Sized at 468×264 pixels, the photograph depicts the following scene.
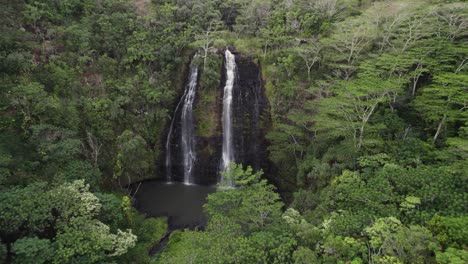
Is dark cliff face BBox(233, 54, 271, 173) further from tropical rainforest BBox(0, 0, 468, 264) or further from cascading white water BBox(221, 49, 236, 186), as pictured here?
tropical rainforest BBox(0, 0, 468, 264)

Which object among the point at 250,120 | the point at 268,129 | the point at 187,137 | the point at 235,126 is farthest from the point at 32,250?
the point at 268,129

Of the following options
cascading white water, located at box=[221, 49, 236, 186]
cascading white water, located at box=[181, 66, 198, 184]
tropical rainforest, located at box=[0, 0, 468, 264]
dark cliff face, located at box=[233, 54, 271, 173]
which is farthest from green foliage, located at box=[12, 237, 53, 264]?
dark cliff face, located at box=[233, 54, 271, 173]

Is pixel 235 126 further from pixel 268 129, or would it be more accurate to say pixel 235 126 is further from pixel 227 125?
pixel 268 129

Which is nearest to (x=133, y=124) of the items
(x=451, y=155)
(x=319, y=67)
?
(x=319, y=67)

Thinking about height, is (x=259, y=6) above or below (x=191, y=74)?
above

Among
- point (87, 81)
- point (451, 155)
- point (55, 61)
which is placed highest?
point (55, 61)

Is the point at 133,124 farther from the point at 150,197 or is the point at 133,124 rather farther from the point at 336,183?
the point at 336,183

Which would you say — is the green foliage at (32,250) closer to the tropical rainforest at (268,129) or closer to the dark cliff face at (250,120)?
the tropical rainforest at (268,129)

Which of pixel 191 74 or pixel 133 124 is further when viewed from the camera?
pixel 191 74
